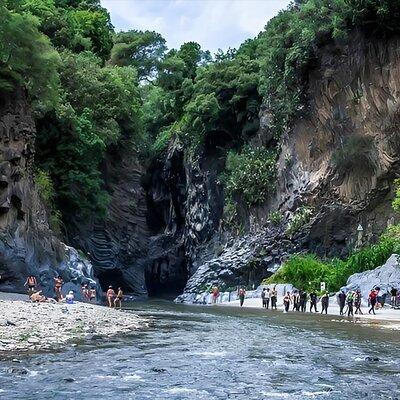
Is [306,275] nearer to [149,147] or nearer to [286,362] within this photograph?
[286,362]

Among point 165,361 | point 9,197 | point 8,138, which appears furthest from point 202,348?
point 8,138

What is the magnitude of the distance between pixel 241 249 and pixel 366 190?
11.8 meters

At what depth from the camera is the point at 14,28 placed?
3497 centimetres

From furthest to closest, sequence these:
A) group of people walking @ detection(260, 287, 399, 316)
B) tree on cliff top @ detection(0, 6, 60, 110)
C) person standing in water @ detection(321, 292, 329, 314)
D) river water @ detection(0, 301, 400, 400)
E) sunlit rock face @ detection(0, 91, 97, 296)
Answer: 1. tree on cliff top @ detection(0, 6, 60, 110)
2. sunlit rock face @ detection(0, 91, 97, 296)
3. person standing in water @ detection(321, 292, 329, 314)
4. group of people walking @ detection(260, 287, 399, 316)
5. river water @ detection(0, 301, 400, 400)

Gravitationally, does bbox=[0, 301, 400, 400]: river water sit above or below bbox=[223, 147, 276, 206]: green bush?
below

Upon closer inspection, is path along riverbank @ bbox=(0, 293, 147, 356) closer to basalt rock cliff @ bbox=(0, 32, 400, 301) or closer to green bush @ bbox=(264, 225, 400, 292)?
basalt rock cliff @ bbox=(0, 32, 400, 301)

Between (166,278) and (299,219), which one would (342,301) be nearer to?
(299,219)

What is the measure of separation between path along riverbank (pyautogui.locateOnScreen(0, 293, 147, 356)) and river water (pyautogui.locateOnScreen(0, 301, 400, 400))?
0.90 meters

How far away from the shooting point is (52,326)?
18.7 m

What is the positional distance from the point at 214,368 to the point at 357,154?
107 feet

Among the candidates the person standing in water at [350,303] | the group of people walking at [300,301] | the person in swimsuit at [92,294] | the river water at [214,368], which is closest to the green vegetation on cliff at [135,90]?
the person in swimsuit at [92,294]

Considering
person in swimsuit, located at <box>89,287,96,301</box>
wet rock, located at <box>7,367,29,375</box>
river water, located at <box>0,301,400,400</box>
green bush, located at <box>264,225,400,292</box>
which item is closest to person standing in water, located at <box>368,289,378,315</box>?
green bush, located at <box>264,225,400,292</box>

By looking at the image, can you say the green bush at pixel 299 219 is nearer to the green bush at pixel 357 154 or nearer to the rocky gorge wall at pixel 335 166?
the rocky gorge wall at pixel 335 166

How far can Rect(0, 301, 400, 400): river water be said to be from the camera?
10.3 m
